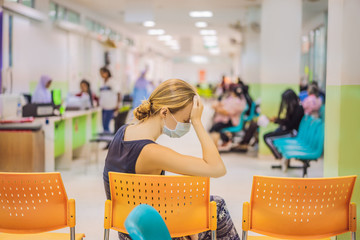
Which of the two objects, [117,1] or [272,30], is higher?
[117,1]

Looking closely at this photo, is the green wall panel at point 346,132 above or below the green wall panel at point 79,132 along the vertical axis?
above

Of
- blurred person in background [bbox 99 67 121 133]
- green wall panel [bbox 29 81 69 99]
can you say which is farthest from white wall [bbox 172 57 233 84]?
blurred person in background [bbox 99 67 121 133]

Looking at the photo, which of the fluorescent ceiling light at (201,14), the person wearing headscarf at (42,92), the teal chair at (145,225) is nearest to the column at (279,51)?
the person wearing headscarf at (42,92)

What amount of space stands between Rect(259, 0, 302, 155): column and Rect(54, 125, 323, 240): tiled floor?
75cm

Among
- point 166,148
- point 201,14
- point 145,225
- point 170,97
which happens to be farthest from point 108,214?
point 201,14

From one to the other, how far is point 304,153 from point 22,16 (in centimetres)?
652

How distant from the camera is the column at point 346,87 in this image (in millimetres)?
3346

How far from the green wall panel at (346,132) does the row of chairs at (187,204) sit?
3.42 feet

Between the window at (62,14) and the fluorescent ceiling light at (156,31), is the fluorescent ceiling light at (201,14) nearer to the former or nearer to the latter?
the window at (62,14)

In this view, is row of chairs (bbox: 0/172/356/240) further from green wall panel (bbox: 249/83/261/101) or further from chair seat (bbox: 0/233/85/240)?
green wall panel (bbox: 249/83/261/101)

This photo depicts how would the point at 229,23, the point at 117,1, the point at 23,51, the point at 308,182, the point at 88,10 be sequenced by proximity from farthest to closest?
the point at 229,23 → the point at 88,10 → the point at 117,1 → the point at 23,51 → the point at 308,182

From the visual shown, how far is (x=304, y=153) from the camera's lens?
601cm

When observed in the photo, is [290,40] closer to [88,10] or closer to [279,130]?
[279,130]

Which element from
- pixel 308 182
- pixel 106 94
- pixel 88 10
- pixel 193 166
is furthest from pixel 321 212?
pixel 88 10
